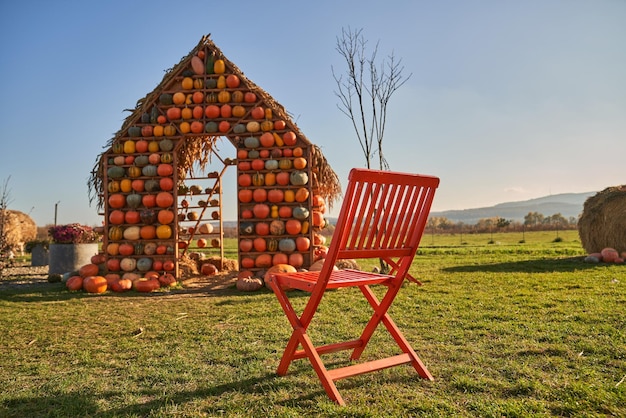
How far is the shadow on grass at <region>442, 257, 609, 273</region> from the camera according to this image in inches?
395

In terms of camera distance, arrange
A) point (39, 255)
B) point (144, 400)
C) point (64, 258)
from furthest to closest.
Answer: point (39, 255)
point (64, 258)
point (144, 400)

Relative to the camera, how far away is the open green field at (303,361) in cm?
303

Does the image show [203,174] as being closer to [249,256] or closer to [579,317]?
[249,256]

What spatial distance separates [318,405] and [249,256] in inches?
266

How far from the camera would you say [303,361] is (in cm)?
398

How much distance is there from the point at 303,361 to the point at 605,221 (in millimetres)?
11440

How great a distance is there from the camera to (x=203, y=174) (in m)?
12.1

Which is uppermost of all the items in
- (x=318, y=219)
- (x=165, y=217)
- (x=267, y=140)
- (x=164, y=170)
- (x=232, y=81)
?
(x=232, y=81)

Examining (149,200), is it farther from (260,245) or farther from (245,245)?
(260,245)

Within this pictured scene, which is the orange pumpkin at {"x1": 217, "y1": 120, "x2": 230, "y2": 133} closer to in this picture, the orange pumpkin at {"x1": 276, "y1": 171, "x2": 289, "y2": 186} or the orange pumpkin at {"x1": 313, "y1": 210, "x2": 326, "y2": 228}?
the orange pumpkin at {"x1": 276, "y1": 171, "x2": 289, "y2": 186}

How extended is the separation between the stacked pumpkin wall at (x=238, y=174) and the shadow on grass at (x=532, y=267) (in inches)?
132

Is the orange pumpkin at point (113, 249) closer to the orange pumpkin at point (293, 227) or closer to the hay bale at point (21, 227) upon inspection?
the orange pumpkin at point (293, 227)

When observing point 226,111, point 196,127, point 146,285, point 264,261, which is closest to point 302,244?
point 264,261

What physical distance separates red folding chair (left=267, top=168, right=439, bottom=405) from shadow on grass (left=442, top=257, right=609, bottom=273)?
7087 millimetres
